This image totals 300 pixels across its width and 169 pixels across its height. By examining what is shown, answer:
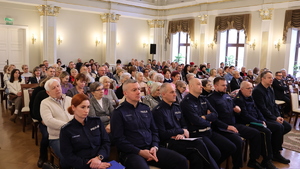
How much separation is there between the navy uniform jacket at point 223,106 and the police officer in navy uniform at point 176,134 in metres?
0.92

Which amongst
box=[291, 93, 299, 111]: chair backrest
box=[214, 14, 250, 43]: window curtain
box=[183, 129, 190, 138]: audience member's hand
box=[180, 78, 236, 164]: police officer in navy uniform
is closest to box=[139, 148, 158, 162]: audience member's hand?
box=[183, 129, 190, 138]: audience member's hand

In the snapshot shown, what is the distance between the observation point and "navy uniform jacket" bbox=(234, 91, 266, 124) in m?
4.41

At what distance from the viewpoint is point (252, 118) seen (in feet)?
14.4

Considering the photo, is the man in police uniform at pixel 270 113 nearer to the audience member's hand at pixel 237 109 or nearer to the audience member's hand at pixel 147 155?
the audience member's hand at pixel 237 109

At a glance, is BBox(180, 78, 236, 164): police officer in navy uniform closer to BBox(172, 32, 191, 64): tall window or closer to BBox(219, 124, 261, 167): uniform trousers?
BBox(219, 124, 261, 167): uniform trousers

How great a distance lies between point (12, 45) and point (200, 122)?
442 inches

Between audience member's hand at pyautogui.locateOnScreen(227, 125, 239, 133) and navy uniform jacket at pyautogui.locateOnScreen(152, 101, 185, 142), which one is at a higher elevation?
navy uniform jacket at pyautogui.locateOnScreen(152, 101, 185, 142)

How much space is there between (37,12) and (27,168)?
33.4 ft

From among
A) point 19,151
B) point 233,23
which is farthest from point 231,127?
point 233,23

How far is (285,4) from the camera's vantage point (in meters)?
11.0

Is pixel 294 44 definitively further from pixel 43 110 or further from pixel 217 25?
pixel 43 110

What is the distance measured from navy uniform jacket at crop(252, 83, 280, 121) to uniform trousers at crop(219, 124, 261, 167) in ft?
2.41

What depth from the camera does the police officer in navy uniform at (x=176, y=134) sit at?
3.26m

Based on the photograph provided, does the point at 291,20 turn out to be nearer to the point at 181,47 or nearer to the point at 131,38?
the point at 181,47
